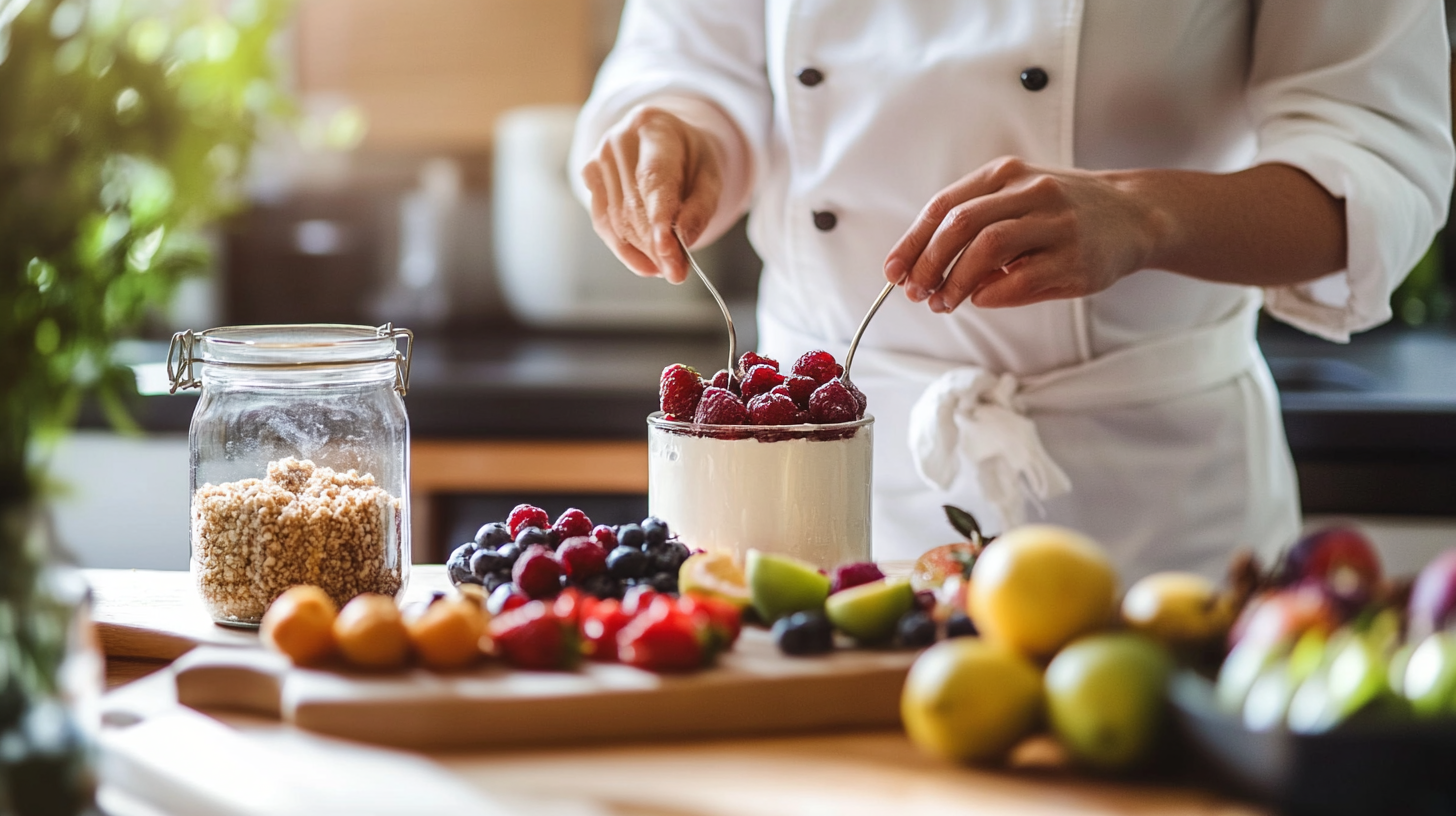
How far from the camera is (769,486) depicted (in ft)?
3.14

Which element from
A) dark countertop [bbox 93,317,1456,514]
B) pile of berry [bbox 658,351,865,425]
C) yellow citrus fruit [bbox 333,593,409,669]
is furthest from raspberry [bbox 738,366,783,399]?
dark countertop [bbox 93,317,1456,514]

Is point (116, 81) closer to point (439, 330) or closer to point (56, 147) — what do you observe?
point (56, 147)

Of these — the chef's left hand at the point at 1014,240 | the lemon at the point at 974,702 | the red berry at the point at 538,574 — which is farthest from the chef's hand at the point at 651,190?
the lemon at the point at 974,702

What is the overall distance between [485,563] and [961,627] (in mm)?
338

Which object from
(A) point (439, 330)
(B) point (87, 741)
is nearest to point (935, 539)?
(B) point (87, 741)

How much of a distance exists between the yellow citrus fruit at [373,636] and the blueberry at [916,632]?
30 cm

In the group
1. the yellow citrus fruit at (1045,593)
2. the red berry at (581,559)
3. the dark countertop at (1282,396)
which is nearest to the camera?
the yellow citrus fruit at (1045,593)

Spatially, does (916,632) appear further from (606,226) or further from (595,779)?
(606,226)

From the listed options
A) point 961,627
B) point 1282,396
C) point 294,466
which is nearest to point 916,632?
point 961,627

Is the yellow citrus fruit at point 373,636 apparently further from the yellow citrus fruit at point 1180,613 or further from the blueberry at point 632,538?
the yellow citrus fruit at point 1180,613

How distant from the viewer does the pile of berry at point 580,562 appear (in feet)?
2.85

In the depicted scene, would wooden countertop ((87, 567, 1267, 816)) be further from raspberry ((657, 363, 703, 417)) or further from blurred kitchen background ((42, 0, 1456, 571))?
blurred kitchen background ((42, 0, 1456, 571))

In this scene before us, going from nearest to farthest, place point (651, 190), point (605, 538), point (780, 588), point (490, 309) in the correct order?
point (780, 588) → point (605, 538) → point (651, 190) → point (490, 309)

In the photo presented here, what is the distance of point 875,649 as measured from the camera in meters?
0.79
